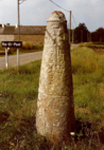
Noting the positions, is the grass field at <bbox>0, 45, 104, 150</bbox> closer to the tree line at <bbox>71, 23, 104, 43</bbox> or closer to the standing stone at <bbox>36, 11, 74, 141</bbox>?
the standing stone at <bbox>36, 11, 74, 141</bbox>

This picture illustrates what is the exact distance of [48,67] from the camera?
2955 millimetres

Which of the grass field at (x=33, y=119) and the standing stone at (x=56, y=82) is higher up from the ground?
the standing stone at (x=56, y=82)

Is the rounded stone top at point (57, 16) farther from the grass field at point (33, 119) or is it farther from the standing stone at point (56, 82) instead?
the grass field at point (33, 119)

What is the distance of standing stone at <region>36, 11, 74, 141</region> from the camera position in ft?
9.59

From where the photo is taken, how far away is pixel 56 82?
2.94 meters

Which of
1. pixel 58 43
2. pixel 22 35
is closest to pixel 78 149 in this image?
pixel 58 43

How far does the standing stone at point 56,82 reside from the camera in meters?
2.92

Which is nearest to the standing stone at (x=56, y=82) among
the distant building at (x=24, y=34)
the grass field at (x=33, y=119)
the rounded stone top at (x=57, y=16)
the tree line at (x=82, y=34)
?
the rounded stone top at (x=57, y=16)

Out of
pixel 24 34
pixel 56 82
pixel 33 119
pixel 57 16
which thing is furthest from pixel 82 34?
pixel 56 82

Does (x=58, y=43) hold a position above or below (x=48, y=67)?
above

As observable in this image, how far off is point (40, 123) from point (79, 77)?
484 centimetres

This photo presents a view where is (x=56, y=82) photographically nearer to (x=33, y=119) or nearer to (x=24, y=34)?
(x=33, y=119)

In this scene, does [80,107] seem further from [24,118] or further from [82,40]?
Result: [82,40]

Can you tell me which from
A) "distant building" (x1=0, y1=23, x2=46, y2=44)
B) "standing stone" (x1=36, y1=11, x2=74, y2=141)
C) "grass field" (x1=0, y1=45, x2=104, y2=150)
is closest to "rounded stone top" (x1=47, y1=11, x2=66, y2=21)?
"standing stone" (x1=36, y1=11, x2=74, y2=141)
